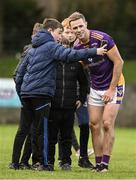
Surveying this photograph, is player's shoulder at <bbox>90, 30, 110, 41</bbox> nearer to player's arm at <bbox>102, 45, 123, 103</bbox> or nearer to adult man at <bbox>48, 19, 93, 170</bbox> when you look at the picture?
player's arm at <bbox>102, 45, 123, 103</bbox>

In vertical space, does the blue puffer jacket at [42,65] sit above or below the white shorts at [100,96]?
above

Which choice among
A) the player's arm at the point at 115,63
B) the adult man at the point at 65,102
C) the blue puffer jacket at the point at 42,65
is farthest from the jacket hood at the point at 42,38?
the player's arm at the point at 115,63

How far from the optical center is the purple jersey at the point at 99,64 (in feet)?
38.0

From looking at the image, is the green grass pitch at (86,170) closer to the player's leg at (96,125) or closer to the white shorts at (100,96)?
the player's leg at (96,125)

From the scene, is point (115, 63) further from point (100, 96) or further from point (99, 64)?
point (100, 96)

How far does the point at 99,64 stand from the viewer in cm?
1171

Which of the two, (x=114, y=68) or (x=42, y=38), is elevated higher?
(x=42, y=38)

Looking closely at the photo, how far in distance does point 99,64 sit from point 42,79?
3.01 ft

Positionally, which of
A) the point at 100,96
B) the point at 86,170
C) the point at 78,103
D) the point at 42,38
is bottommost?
the point at 86,170

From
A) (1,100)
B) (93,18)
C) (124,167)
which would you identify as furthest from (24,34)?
(124,167)

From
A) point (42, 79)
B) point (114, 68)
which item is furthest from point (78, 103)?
point (42, 79)

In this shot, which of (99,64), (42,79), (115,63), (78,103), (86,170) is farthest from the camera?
(78,103)

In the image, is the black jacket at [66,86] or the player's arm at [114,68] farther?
the black jacket at [66,86]

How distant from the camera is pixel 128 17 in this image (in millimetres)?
45312
